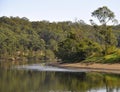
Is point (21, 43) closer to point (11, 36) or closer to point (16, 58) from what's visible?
point (11, 36)

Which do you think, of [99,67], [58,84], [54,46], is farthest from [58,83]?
[54,46]

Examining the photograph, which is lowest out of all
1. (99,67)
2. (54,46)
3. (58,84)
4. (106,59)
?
(58,84)

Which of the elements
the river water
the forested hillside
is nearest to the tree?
the forested hillside

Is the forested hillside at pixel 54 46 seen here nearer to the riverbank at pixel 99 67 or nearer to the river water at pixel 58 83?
the riverbank at pixel 99 67

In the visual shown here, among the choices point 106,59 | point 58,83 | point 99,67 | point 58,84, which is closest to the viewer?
point 58,84

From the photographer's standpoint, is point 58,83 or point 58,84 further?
point 58,83

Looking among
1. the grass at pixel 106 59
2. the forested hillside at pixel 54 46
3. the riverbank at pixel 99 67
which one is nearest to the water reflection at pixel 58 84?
the riverbank at pixel 99 67

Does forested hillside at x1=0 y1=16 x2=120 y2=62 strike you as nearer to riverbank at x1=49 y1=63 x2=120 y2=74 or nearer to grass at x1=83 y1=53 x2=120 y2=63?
grass at x1=83 y1=53 x2=120 y2=63

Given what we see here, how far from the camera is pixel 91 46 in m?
97.1

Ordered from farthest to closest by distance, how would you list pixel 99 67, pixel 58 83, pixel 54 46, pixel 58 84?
pixel 54 46
pixel 99 67
pixel 58 83
pixel 58 84

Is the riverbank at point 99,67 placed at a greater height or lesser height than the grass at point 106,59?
lesser

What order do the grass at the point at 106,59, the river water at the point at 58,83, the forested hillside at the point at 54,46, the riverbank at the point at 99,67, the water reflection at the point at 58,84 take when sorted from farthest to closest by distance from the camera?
the forested hillside at the point at 54,46 < the grass at the point at 106,59 < the riverbank at the point at 99,67 < the river water at the point at 58,83 < the water reflection at the point at 58,84

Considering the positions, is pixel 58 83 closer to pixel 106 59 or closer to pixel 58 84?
pixel 58 84

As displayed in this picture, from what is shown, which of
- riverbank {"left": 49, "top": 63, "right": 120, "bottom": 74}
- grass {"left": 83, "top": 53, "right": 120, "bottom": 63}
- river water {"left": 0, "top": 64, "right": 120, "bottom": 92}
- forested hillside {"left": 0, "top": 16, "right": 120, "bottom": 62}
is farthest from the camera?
forested hillside {"left": 0, "top": 16, "right": 120, "bottom": 62}
